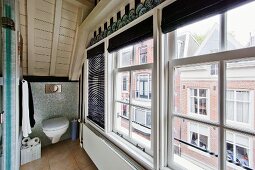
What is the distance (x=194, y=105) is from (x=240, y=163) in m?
0.41

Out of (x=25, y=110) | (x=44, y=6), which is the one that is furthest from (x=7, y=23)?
(x=25, y=110)

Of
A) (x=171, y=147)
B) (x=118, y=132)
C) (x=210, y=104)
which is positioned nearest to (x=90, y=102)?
(x=118, y=132)

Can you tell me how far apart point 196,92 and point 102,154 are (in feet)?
4.55

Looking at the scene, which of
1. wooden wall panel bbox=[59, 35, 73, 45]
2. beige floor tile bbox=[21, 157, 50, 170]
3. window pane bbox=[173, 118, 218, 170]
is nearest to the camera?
window pane bbox=[173, 118, 218, 170]

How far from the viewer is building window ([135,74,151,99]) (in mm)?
1406

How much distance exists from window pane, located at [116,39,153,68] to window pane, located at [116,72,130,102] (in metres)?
0.13

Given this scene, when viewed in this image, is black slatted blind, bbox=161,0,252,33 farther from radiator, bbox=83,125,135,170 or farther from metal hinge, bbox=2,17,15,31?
metal hinge, bbox=2,17,15,31

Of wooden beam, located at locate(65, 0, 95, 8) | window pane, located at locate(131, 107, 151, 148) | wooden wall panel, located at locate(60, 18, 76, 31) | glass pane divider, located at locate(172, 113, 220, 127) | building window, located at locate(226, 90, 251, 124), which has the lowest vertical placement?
window pane, located at locate(131, 107, 151, 148)

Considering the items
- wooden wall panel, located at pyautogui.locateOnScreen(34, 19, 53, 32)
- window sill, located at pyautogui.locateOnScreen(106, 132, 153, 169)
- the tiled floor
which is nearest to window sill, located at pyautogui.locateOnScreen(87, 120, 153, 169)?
window sill, located at pyautogui.locateOnScreen(106, 132, 153, 169)

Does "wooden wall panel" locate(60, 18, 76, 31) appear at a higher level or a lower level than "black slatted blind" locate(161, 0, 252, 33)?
higher

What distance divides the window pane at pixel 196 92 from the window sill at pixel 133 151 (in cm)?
51

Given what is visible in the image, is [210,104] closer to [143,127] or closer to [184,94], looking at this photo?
[184,94]

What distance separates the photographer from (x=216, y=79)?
896mm

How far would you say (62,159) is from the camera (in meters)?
2.35
